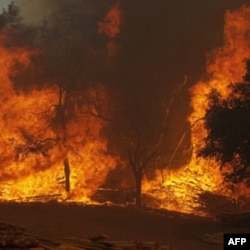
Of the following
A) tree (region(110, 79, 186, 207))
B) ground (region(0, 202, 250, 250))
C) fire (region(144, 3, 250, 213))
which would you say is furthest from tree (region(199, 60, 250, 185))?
fire (region(144, 3, 250, 213))

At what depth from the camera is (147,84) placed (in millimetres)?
39281

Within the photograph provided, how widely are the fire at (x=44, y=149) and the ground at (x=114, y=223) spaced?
6171 mm

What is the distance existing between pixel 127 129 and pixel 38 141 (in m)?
6.96

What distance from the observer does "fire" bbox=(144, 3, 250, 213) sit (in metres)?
34.8

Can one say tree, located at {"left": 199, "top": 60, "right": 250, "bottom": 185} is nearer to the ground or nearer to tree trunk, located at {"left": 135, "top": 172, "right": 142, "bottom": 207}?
the ground

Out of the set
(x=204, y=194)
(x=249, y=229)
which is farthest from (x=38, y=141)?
(x=249, y=229)

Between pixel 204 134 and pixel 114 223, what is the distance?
49.8 feet

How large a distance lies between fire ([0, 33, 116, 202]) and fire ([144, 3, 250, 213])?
4726mm

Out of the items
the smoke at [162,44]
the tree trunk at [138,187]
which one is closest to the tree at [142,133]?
the tree trunk at [138,187]

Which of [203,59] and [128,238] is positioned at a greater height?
[203,59]

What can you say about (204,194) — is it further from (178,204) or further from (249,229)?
(249,229)

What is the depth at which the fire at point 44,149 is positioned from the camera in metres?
35.1

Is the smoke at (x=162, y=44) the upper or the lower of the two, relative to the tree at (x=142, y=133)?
upper

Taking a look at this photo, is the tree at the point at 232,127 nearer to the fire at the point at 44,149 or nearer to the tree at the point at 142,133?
the tree at the point at 142,133
